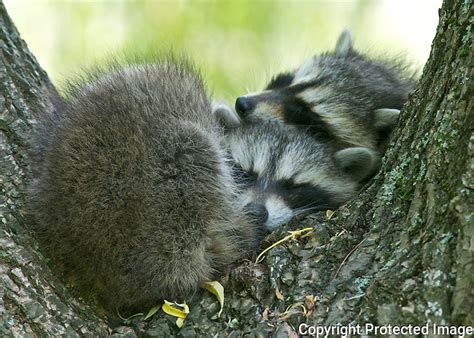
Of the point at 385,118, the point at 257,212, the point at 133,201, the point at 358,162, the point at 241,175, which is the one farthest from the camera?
the point at 385,118

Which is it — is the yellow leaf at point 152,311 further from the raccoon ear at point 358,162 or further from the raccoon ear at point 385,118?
the raccoon ear at point 385,118

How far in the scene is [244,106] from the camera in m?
5.04

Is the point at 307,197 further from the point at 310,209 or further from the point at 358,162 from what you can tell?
the point at 358,162

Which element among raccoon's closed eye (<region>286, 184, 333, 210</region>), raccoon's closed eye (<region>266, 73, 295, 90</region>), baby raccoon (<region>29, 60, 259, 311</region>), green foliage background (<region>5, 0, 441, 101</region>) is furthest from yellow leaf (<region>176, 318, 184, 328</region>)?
green foliage background (<region>5, 0, 441, 101</region>)

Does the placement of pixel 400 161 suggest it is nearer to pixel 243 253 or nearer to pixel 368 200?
pixel 368 200

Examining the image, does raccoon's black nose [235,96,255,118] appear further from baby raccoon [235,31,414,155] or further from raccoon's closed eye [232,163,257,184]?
raccoon's closed eye [232,163,257,184]

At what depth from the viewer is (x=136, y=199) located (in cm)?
365

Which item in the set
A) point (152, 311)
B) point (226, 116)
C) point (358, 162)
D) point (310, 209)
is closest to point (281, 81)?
point (226, 116)

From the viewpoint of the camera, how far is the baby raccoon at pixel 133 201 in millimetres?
3594

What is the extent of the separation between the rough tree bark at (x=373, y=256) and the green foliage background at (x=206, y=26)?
6.00 metres

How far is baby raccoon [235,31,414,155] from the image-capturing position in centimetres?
502

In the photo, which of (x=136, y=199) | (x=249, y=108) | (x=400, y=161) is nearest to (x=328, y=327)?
(x=400, y=161)

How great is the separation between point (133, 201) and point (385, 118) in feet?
6.42

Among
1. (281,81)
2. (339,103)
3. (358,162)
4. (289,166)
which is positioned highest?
(281,81)
